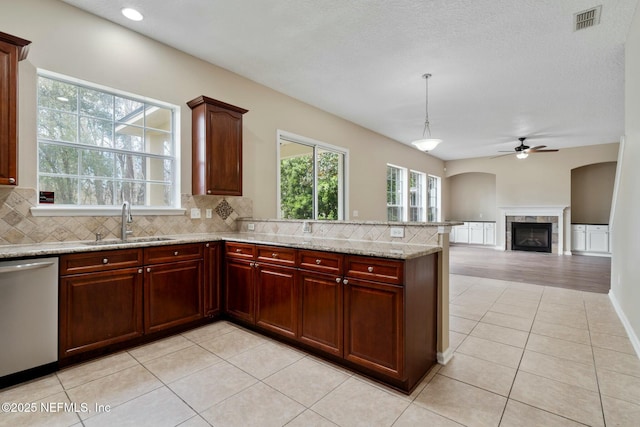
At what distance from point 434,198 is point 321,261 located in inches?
351

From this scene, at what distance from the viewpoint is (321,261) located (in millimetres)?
2447

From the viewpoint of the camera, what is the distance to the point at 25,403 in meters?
1.90

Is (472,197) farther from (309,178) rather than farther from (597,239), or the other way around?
(309,178)

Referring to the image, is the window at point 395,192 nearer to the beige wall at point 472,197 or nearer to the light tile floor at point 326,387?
the beige wall at point 472,197

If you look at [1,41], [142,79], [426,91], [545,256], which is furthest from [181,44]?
[545,256]

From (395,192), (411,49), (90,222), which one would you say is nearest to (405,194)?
(395,192)

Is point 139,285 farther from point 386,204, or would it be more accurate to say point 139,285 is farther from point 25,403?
point 386,204

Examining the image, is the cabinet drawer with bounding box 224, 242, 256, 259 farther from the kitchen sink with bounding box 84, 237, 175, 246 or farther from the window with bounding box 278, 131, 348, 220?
the window with bounding box 278, 131, 348, 220

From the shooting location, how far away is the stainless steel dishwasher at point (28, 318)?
80.5 inches

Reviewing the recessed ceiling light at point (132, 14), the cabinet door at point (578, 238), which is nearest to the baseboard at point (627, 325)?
the recessed ceiling light at point (132, 14)

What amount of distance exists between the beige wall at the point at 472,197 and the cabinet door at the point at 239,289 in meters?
9.90

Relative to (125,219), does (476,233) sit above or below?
below

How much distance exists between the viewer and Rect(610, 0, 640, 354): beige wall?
2748 mm

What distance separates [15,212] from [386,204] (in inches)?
248
